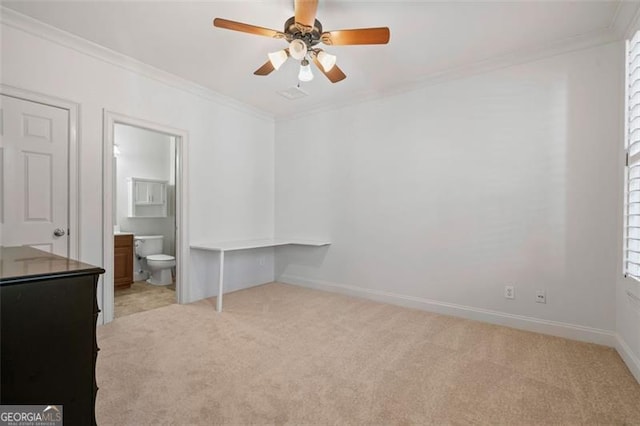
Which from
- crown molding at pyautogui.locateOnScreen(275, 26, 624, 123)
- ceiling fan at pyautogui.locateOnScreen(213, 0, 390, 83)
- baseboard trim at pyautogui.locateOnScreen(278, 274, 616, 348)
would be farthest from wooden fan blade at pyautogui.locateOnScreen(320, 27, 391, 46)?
baseboard trim at pyautogui.locateOnScreen(278, 274, 616, 348)

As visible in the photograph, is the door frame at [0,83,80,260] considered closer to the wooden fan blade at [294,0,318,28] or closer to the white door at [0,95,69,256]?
the white door at [0,95,69,256]

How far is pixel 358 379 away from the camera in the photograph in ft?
6.39

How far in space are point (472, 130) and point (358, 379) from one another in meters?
2.56

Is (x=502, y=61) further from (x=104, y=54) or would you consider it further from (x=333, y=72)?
(x=104, y=54)

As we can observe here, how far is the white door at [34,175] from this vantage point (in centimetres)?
233

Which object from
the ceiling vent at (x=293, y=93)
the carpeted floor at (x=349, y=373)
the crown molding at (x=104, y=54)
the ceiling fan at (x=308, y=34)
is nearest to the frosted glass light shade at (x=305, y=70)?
the ceiling fan at (x=308, y=34)

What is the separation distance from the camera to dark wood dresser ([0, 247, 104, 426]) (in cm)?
95

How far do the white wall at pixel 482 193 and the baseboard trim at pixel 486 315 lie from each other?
1 centimetres

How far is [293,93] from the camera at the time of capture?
372cm

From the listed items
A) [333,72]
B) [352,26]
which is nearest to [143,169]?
[333,72]

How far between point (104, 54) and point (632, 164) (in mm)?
4346

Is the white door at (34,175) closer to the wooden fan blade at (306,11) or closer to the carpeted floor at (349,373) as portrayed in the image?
the carpeted floor at (349,373)

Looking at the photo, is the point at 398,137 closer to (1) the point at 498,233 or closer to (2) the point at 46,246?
(1) the point at 498,233

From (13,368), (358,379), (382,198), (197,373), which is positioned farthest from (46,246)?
(382,198)
